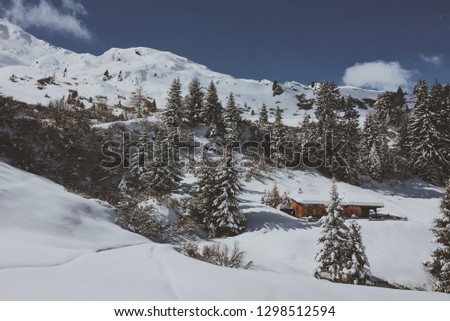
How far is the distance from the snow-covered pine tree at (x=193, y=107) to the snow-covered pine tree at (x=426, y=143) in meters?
35.4

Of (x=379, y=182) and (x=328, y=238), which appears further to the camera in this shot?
(x=379, y=182)

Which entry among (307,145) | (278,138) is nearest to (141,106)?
(278,138)

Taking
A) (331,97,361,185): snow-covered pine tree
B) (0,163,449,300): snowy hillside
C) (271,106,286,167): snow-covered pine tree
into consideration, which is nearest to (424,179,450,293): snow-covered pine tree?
(0,163,449,300): snowy hillside

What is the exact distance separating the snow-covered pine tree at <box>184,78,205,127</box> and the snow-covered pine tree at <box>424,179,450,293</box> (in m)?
39.6

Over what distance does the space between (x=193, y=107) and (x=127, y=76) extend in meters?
54.7

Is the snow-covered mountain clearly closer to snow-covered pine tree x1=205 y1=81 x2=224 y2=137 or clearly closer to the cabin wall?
snow-covered pine tree x1=205 y1=81 x2=224 y2=137

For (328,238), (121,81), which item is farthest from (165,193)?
(121,81)

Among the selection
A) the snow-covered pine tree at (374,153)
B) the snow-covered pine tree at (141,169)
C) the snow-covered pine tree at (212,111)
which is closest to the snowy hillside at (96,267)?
the snow-covered pine tree at (141,169)

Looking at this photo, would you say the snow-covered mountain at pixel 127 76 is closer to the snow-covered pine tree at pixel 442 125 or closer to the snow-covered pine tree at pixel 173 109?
the snow-covered pine tree at pixel 173 109

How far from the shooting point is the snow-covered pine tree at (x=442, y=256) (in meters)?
16.4

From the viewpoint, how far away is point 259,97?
103 meters

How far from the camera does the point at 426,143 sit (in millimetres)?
44625

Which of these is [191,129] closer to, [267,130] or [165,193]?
[267,130]
